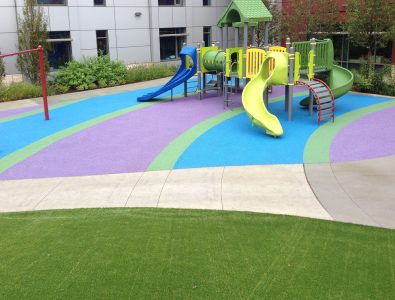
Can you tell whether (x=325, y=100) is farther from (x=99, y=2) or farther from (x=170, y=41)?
Result: (x=170, y=41)

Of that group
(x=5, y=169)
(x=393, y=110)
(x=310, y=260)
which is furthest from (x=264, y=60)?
(x=310, y=260)

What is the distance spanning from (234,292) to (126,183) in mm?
4440

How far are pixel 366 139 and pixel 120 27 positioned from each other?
16.7 meters

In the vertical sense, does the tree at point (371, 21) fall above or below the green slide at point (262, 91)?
above

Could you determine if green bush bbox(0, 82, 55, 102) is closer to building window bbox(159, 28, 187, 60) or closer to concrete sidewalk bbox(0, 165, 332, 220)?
building window bbox(159, 28, 187, 60)

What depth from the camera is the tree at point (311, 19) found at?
20.9 meters

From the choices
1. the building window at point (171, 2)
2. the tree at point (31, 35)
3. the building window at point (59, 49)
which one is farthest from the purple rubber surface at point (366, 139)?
the building window at point (171, 2)

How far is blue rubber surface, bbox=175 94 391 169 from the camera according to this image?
33.0 ft

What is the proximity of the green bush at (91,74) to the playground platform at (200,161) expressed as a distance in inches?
175

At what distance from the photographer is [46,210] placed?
739 cm

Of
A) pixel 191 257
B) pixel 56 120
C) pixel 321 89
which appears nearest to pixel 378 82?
pixel 321 89

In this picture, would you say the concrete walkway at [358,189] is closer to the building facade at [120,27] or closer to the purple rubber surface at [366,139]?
the purple rubber surface at [366,139]

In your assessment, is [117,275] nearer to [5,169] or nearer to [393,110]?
[5,169]

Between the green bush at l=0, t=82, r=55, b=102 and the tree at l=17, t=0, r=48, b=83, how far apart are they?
1.10 meters
